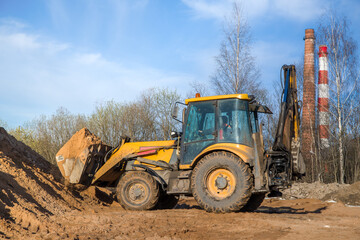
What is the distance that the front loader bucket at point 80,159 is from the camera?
30.2ft

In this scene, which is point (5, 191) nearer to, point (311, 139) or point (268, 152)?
point (268, 152)

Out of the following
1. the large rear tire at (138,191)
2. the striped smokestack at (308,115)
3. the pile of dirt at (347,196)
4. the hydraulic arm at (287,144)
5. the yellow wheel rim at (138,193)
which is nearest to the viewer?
the hydraulic arm at (287,144)

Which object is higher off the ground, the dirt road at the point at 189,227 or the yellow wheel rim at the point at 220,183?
the yellow wheel rim at the point at 220,183

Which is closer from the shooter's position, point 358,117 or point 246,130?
point 246,130

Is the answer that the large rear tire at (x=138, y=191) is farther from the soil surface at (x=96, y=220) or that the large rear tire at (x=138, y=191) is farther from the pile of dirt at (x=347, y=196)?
the pile of dirt at (x=347, y=196)

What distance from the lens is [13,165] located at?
8914 millimetres

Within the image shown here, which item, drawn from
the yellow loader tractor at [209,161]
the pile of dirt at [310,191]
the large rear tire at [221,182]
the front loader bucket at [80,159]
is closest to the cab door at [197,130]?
the yellow loader tractor at [209,161]

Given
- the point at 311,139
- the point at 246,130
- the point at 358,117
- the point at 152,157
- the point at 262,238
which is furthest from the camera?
the point at 311,139

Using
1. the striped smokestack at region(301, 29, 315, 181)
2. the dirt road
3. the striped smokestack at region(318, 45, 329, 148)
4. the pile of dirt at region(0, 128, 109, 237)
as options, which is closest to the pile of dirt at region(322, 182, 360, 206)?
the dirt road

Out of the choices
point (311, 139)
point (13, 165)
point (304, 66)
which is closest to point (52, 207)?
point (13, 165)

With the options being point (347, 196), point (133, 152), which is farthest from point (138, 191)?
point (347, 196)

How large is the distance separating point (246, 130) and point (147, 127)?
18112mm

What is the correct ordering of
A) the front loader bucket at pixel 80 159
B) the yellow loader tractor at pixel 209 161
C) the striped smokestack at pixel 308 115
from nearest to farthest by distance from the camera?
the yellow loader tractor at pixel 209 161, the front loader bucket at pixel 80 159, the striped smokestack at pixel 308 115

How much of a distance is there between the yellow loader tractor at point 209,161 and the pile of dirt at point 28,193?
60 cm
